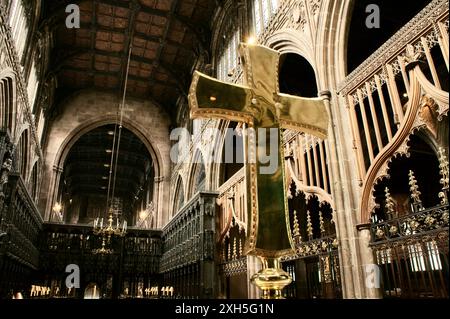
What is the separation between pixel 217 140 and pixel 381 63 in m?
8.03

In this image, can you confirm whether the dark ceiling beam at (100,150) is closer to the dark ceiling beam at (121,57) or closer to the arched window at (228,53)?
the dark ceiling beam at (121,57)

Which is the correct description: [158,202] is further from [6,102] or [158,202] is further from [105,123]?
[6,102]

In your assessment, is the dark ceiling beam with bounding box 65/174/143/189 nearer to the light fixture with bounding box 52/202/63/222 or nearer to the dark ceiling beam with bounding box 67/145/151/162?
the dark ceiling beam with bounding box 67/145/151/162

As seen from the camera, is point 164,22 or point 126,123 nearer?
point 164,22

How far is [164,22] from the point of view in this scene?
15758mm

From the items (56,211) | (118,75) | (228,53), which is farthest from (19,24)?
(56,211)

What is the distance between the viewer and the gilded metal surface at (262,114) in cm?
244

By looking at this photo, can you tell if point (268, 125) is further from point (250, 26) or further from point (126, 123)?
point (126, 123)

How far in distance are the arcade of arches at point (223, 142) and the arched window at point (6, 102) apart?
6cm

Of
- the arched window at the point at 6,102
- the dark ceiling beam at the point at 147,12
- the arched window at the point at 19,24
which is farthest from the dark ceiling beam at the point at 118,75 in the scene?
the arched window at the point at 6,102

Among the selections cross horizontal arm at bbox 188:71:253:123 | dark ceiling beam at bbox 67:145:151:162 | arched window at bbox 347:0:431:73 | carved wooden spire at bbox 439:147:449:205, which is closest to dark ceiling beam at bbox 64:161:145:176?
dark ceiling beam at bbox 67:145:151:162
